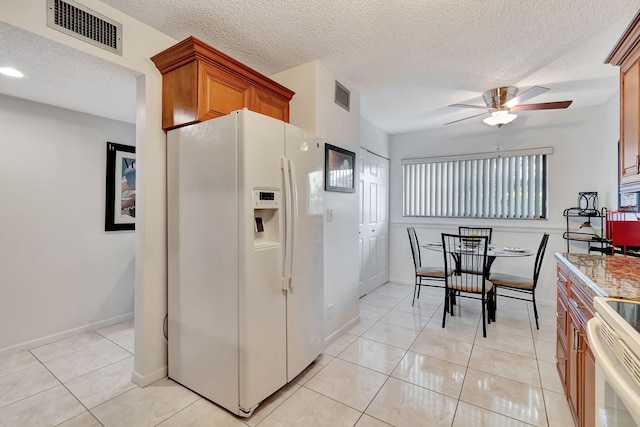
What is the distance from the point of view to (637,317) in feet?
3.20

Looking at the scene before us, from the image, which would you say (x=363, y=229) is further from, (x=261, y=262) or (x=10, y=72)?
(x=10, y=72)

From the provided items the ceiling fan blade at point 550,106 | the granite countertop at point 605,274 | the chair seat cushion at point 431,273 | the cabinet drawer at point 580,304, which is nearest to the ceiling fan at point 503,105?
the ceiling fan blade at point 550,106

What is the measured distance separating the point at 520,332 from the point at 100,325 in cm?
452

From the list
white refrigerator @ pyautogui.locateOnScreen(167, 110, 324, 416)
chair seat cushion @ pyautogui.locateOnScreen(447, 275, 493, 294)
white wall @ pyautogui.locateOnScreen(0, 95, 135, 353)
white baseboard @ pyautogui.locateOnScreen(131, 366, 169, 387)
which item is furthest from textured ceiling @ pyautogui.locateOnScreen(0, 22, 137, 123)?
chair seat cushion @ pyautogui.locateOnScreen(447, 275, 493, 294)

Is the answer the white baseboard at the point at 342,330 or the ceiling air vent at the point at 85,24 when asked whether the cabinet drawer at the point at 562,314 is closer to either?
the white baseboard at the point at 342,330

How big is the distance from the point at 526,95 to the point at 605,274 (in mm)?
1901

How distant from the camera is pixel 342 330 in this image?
2973mm

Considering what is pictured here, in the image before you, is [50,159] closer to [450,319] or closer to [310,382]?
[310,382]

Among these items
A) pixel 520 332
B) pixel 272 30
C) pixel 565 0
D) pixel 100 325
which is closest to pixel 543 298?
pixel 520 332

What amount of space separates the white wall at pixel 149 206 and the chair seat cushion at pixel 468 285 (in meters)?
2.82

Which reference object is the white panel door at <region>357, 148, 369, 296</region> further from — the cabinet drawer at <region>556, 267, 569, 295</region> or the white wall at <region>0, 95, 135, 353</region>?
the white wall at <region>0, 95, 135, 353</region>

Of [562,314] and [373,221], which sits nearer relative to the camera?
[562,314]

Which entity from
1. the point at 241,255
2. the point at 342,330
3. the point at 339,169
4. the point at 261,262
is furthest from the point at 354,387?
the point at 339,169

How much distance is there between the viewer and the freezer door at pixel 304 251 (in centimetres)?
202
